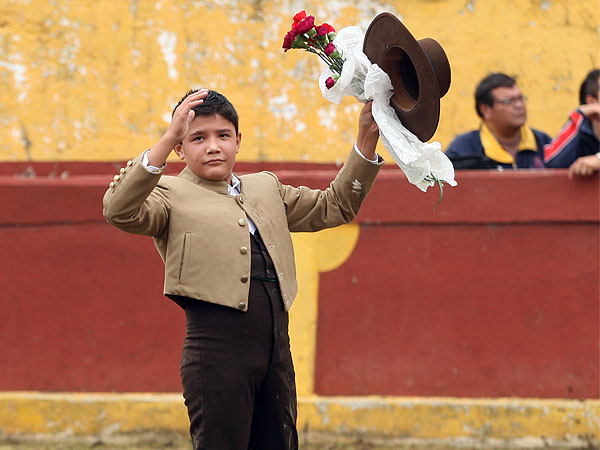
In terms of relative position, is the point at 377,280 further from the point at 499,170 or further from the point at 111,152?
the point at 111,152

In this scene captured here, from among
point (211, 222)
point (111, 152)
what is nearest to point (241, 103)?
point (111, 152)

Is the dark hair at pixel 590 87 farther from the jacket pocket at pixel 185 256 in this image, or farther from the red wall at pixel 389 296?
the jacket pocket at pixel 185 256

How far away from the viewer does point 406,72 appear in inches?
121

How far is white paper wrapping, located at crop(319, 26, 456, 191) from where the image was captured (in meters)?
2.96

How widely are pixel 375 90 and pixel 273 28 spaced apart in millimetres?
3386

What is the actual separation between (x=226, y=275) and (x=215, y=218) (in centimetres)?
18

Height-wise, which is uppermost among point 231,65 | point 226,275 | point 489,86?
point 231,65

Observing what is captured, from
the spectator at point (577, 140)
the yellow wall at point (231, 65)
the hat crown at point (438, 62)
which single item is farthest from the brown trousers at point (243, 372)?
the yellow wall at point (231, 65)

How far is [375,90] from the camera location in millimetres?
2996

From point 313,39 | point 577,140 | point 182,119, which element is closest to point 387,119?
point 313,39

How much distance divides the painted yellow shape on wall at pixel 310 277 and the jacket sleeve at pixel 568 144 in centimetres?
116

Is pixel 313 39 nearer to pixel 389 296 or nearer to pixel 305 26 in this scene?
pixel 305 26

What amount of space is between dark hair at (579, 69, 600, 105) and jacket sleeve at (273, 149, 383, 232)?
2786mm

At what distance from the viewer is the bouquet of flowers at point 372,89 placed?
2.97m
